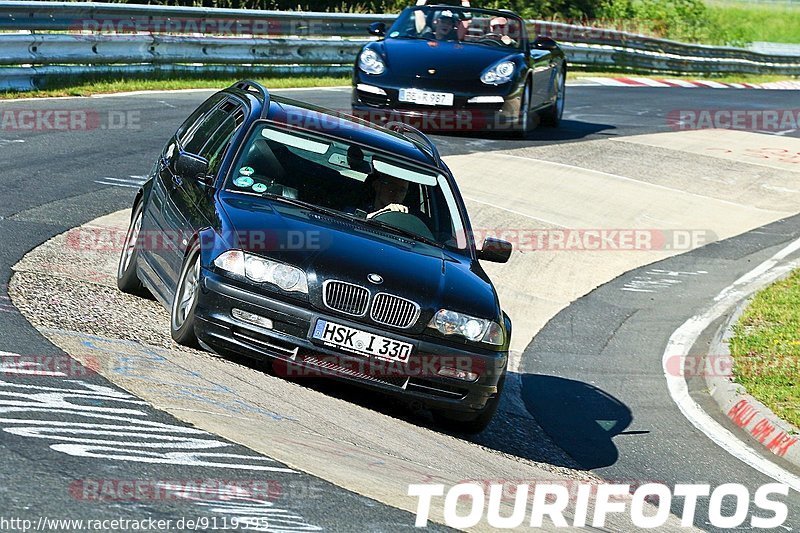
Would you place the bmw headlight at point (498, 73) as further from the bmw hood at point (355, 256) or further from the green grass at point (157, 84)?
the bmw hood at point (355, 256)

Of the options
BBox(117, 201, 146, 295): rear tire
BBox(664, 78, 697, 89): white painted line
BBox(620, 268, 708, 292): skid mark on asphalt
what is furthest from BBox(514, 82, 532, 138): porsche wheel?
BBox(664, 78, 697, 89): white painted line

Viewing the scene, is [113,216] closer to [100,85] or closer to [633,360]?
[633,360]

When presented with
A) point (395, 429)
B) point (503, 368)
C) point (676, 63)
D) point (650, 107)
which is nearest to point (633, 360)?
point (503, 368)

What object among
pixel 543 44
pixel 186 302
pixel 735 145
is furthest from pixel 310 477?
pixel 735 145

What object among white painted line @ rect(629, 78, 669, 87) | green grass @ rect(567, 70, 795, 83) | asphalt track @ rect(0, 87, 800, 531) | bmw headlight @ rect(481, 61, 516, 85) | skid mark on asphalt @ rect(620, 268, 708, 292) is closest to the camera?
asphalt track @ rect(0, 87, 800, 531)

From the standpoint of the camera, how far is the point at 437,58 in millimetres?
16750

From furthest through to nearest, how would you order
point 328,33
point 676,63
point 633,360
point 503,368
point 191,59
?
point 676,63 < point 328,33 < point 191,59 < point 633,360 < point 503,368

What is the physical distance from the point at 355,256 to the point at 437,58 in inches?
396

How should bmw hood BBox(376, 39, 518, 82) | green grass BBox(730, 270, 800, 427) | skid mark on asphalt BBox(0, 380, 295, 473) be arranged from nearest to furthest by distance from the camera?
skid mark on asphalt BBox(0, 380, 295, 473)
green grass BBox(730, 270, 800, 427)
bmw hood BBox(376, 39, 518, 82)

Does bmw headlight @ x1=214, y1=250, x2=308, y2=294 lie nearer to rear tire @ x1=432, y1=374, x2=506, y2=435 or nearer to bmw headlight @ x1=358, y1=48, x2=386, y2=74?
rear tire @ x1=432, y1=374, x2=506, y2=435

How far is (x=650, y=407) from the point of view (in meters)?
9.03

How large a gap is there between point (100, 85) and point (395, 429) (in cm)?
1276

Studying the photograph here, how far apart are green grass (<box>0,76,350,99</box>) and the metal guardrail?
0.22 metres

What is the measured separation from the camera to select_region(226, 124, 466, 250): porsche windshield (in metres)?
7.79
